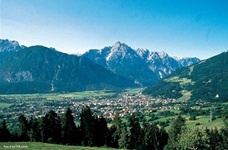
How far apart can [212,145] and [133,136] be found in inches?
875

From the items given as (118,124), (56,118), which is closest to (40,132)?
(56,118)

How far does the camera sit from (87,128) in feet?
233

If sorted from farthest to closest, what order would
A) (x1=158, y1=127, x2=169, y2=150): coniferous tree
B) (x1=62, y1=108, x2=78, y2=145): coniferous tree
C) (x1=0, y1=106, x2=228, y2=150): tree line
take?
A: (x1=158, y1=127, x2=169, y2=150): coniferous tree
(x1=62, y1=108, x2=78, y2=145): coniferous tree
(x1=0, y1=106, x2=228, y2=150): tree line

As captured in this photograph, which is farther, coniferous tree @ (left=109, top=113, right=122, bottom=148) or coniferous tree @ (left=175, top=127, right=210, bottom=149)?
coniferous tree @ (left=109, top=113, right=122, bottom=148)

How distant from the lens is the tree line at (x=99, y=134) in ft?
225

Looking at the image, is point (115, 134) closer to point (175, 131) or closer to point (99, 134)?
point (99, 134)

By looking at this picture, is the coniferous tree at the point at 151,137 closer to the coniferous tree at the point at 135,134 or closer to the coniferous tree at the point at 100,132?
the coniferous tree at the point at 135,134

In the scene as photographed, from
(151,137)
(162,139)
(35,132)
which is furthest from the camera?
(162,139)

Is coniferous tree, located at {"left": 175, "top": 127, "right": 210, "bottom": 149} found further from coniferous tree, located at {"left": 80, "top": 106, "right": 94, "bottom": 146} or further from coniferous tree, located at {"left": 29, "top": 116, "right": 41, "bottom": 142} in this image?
coniferous tree, located at {"left": 29, "top": 116, "right": 41, "bottom": 142}

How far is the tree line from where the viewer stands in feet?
225

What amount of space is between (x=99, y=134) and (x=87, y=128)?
4509mm

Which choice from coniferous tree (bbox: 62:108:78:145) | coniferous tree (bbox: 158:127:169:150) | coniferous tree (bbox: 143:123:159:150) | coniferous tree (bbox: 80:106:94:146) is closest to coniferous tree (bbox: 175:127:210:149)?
coniferous tree (bbox: 143:123:159:150)

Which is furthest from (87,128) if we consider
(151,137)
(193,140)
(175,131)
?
(193,140)

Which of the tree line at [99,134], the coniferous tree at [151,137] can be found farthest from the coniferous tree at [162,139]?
the tree line at [99,134]
